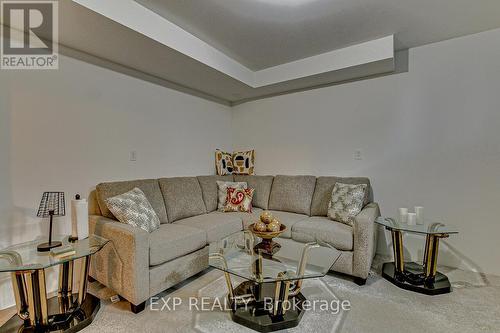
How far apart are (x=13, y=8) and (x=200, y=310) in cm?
261

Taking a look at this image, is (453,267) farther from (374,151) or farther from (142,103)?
(142,103)

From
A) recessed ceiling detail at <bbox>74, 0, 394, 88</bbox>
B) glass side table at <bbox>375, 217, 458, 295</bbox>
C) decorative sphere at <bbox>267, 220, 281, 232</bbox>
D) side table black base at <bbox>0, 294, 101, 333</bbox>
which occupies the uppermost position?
recessed ceiling detail at <bbox>74, 0, 394, 88</bbox>

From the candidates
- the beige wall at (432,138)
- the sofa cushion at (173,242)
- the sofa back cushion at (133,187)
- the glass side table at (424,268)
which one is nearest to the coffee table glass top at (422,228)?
the glass side table at (424,268)

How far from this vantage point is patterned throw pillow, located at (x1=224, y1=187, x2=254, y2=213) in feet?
10.2

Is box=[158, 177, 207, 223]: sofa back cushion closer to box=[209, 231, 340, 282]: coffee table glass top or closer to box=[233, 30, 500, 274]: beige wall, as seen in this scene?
box=[209, 231, 340, 282]: coffee table glass top

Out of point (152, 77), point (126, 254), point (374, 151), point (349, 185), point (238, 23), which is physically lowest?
point (126, 254)

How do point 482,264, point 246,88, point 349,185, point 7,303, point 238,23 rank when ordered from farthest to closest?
point 246,88 → point 349,185 → point 482,264 → point 238,23 → point 7,303

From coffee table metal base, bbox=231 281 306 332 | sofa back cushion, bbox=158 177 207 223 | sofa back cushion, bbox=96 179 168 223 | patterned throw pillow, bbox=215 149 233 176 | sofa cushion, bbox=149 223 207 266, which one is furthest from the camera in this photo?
patterned throw pillow, bbox=215 149 233 176

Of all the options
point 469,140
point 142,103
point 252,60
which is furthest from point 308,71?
point 142,103

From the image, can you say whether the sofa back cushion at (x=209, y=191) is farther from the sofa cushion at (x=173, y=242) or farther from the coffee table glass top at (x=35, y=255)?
the coffee table glass top at (x=35, y=255)

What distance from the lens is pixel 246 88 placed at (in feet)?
11.1

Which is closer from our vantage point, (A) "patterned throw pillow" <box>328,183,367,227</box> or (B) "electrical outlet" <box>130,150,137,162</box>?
(A) "patterned throw pillow" <box>328,183,367,227</box>

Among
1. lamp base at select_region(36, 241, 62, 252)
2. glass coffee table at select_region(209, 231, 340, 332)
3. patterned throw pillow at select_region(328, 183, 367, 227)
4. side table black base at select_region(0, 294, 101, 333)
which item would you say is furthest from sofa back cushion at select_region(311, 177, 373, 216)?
lamp base at select_region(36, 241, 62, 252)

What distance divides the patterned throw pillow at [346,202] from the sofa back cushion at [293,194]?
0.39 meters
